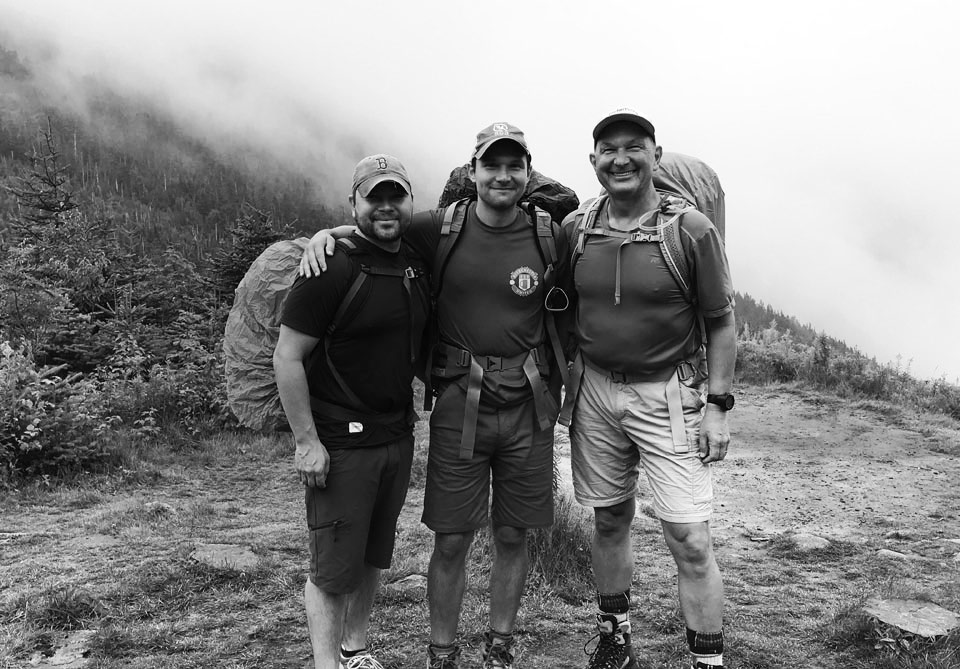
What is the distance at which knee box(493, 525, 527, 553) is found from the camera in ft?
11.5

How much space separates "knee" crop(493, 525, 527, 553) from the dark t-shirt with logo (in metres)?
0.67

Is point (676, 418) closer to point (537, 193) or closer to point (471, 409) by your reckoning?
point (471, 409)

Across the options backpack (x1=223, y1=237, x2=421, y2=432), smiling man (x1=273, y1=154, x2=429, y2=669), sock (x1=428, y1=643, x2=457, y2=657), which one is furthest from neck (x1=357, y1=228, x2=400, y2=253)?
sock (x1=428, y1=643, x2=457, y2=657)

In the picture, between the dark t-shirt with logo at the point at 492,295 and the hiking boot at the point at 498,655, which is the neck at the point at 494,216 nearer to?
the dark t-shirt with logo at the point at 492,295

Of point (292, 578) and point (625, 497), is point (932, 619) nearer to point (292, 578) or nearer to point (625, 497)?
point (625, 497)

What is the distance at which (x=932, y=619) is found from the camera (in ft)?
12.1

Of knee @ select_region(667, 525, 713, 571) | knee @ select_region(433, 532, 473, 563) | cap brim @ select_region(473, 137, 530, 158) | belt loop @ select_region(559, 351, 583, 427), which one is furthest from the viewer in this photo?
belt loop @ select_region(559, 351, 583, 427)

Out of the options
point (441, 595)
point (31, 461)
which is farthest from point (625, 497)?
point (31, 461)

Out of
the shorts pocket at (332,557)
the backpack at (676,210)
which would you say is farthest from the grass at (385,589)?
the backpack at (676,210)

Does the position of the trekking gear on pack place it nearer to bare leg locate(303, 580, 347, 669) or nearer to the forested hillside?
bare leg locate(303, 580, 347, 669)

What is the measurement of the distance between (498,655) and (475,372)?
57.9 inches

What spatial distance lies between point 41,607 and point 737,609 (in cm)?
428

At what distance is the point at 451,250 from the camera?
3.44 m

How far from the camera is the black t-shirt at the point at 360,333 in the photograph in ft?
9.89
